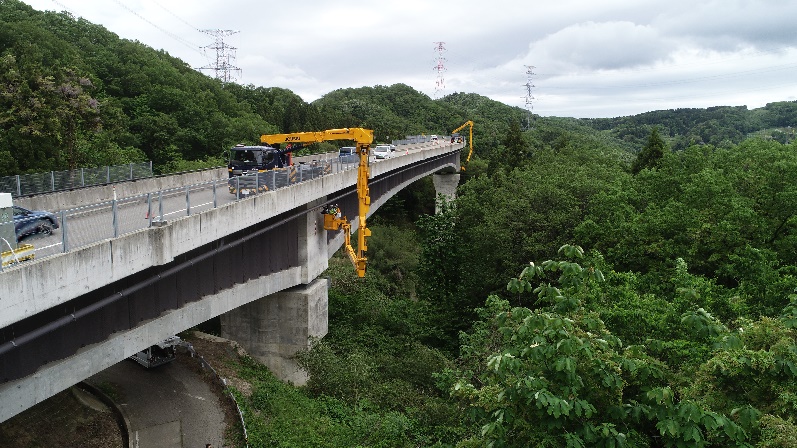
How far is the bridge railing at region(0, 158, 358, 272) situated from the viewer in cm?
1145

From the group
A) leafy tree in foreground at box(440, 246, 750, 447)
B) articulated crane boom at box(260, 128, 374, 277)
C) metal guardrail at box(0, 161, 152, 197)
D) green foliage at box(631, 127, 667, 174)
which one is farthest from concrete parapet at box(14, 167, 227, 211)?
green foliage at box(631, 127, 667, 174)

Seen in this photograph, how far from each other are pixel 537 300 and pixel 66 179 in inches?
748

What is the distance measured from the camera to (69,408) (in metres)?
17.7

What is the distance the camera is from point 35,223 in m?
13.0

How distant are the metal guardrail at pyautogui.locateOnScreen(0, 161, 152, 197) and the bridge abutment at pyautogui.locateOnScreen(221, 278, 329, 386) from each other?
25.1 ft

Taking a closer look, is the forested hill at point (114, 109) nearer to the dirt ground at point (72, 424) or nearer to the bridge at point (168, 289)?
the bridge at point (168, 289)

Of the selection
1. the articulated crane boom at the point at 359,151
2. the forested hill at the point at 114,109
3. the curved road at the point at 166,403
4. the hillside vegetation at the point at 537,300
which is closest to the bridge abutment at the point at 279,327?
the hillside vegetation at the point at 537,300

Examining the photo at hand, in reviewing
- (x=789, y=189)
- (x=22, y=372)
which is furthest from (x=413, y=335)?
(x=22, y=372)

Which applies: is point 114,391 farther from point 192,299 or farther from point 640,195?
point 640,195

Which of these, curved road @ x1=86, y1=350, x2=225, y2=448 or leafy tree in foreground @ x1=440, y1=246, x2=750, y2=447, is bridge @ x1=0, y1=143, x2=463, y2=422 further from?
leafy tree in foreground @ x1=440, y1=246, x2=750, y2=447

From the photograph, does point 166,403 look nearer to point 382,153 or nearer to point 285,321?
point 285,321

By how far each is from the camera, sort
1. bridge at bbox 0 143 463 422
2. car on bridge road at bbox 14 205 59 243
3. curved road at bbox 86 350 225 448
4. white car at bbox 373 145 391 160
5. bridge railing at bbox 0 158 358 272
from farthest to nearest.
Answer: white car at bbox 373 145 391 160 < curved road at bbox 86 350 225 448 < car on bridge road at bbox 14 205 59 243 < bridge railing at bbox 0 158 358 272 < bridge at bbox 0 143 463 422

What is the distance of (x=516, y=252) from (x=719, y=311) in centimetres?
1353

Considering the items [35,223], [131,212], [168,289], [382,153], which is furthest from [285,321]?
[382,153]
